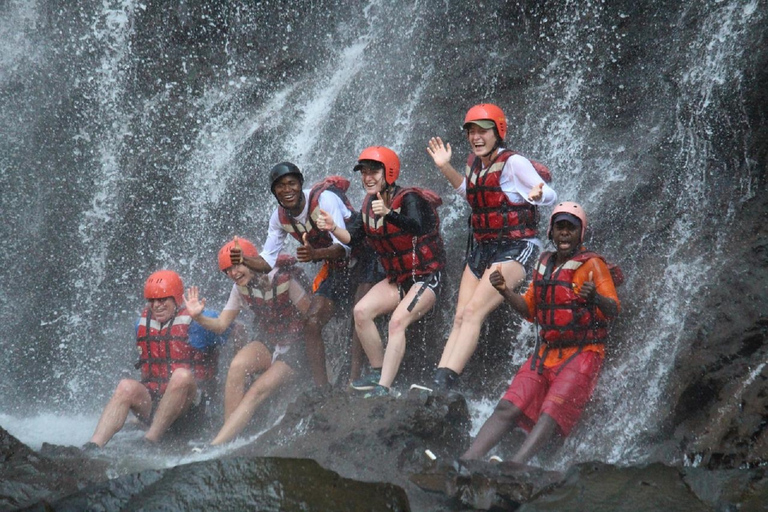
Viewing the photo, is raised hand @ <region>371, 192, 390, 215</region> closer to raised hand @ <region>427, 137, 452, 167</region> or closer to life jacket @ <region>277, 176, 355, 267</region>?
raised hand @ <region>427, 137, 452, 167</region>


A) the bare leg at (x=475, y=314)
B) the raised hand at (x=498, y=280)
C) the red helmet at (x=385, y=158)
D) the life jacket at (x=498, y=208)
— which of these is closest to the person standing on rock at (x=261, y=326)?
the red helmet at (x=385, y=158)

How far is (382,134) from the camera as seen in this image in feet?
32.1

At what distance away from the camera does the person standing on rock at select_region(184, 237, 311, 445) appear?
24.1ft

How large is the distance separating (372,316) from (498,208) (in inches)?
56.7

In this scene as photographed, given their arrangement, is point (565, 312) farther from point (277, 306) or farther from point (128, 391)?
point (128, 391)

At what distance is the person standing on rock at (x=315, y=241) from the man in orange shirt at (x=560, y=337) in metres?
1.92

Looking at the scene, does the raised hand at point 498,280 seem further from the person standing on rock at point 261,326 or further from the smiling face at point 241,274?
the smiling face at point 241,274

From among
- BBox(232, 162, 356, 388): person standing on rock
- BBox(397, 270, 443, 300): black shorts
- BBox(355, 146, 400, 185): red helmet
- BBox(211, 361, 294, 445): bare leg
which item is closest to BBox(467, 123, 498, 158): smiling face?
BBox(355, 146, 400, 185): red helmet

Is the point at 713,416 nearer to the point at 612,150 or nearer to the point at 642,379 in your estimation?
the point at 642,379

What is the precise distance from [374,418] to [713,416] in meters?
2.43

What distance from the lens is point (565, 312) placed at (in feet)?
19.3

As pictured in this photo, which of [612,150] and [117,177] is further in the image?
[117,177]

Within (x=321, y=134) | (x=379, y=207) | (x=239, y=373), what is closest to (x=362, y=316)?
(x=379, y=207)

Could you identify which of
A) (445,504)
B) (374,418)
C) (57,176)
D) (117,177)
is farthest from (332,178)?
(57,176)
